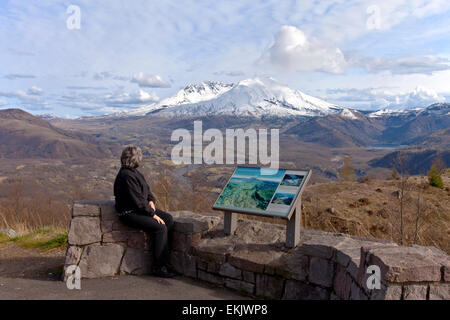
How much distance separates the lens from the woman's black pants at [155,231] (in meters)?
5.15

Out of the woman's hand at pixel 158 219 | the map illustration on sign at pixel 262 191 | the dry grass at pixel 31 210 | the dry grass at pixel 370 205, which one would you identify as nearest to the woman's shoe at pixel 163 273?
the woman's hand at pixel 158 219

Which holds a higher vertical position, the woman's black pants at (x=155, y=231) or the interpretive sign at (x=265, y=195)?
the interpretive sign at (x=265, y=195)

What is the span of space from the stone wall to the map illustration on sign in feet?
1.77

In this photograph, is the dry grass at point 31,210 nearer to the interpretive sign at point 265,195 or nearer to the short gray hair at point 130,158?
the short gray hair at point 130,158

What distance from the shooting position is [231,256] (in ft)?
16.0

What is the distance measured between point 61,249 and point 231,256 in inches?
156

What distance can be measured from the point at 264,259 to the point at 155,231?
163cm

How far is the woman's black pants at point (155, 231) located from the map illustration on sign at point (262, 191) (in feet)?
2.86

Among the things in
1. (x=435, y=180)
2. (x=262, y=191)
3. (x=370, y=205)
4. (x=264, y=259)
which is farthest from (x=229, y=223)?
(x=435, y=180)

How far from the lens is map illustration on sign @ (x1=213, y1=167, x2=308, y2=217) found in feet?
15.6

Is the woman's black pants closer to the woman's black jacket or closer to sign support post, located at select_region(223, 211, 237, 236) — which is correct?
the woman's black jacket
